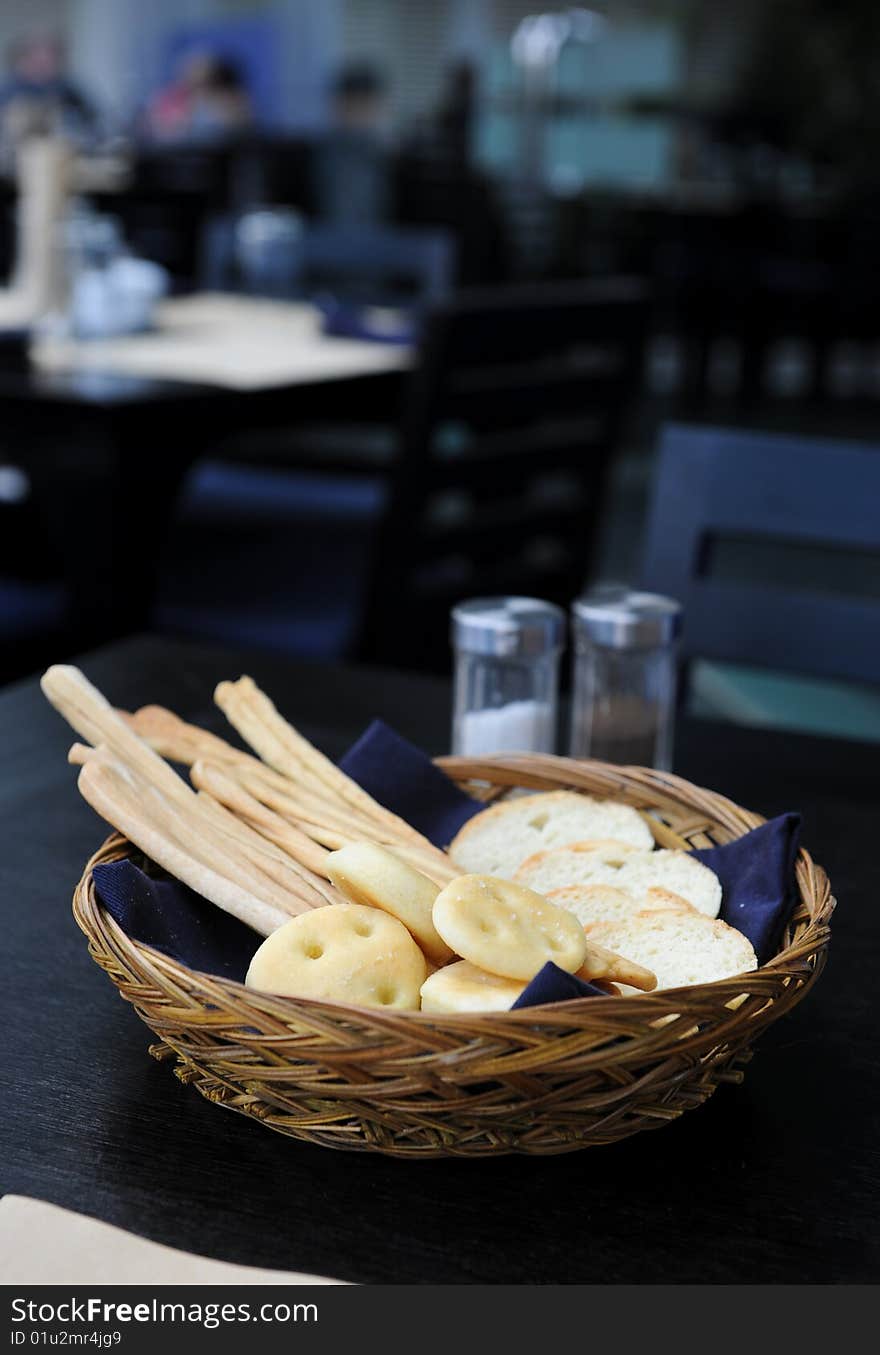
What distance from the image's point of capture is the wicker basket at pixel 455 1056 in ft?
1.38

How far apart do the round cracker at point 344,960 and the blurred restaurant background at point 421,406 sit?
756mm

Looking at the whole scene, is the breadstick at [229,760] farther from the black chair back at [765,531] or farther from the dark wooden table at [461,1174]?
the black chair back at [765,531]

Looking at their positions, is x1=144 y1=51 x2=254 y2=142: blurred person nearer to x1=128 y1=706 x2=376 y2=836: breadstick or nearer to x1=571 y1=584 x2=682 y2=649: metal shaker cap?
x1=571 y1=584 x2=682 y2=649: metal shaker cap

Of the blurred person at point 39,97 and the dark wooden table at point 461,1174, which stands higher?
the blurred person at point 39,97

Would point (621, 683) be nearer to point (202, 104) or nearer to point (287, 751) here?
point (287, 751)

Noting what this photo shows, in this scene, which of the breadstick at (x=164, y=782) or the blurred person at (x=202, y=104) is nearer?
the breadstick at (x=164, y=782)

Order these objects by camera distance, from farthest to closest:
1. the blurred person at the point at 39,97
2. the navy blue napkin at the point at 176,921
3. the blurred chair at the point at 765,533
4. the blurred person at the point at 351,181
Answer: the blurred person at the point at 351,181 → the blurred person at the point at 39,97 → the blurred chair at the point at 765,533 → the navy blue napkin at the point at 176,921

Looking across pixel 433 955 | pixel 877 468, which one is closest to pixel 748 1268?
pixel 433 955

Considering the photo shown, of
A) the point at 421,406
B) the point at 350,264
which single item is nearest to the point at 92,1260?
the point at 421,406

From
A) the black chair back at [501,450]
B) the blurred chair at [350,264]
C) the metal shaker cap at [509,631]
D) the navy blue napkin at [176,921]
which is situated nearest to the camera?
the navy blue napkin at [176,921]

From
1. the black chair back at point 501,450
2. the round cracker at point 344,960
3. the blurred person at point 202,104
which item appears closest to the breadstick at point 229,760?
the round cracker at point 344,960

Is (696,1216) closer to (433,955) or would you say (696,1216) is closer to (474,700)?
(433,955)

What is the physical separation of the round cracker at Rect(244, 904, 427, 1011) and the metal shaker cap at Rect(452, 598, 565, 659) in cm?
32

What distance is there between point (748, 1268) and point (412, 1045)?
0.12 meters
